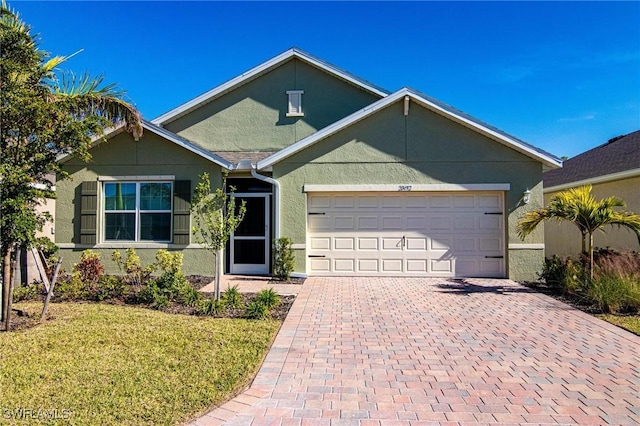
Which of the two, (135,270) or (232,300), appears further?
(135,270)

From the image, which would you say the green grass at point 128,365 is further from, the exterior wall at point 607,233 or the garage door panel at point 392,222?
the exterior wall at point 607,233

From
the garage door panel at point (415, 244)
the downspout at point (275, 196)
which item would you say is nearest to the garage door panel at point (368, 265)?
the garage door panel at point (415, 244)

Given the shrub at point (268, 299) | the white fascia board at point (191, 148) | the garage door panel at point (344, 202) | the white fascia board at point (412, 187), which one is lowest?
the shrub at point (268, 299)

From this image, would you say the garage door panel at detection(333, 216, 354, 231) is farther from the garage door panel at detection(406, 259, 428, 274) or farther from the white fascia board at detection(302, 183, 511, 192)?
the garage door panel at detection(406, 259, 428, 274)

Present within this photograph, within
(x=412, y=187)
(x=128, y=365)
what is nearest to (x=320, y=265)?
Result: (x=412, y=187)

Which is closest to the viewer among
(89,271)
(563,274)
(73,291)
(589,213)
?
(73,291)

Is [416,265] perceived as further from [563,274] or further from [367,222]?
[563,274]

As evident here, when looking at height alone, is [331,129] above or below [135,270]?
above

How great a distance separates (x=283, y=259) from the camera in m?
10.6

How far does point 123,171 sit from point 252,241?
13.5 ft

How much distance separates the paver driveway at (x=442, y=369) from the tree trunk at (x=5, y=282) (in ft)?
14.6

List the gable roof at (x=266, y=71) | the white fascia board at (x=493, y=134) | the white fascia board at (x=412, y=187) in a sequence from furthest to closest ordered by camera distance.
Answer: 1. the gable roof at (x=266, y=71)
2. the white fascia board at (x=412, y=187)
3. the white fascia board at (x=493, y=134)

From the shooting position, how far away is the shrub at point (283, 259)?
10.5 metres

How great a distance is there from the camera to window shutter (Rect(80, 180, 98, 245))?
35.9 feet
